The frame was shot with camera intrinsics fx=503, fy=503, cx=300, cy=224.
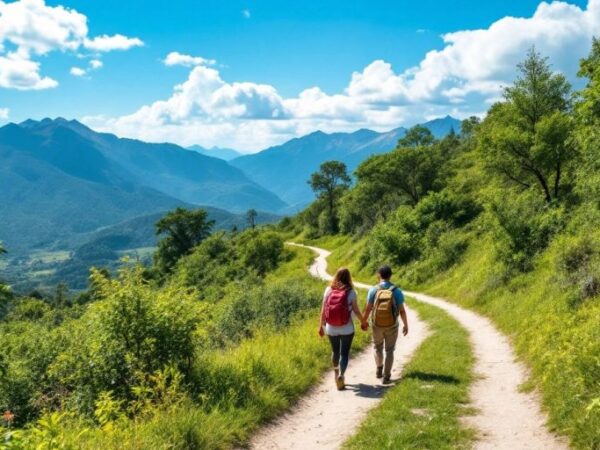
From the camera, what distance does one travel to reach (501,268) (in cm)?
2378

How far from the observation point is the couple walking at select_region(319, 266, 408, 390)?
11188 mm

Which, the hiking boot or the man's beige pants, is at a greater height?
the man's beige pants

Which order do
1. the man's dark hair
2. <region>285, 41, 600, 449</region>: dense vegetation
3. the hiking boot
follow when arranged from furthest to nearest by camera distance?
1. the man's dark hair
2. the hiking boot
3. <region>285, 41, 600, 449</region>: dense vegetation

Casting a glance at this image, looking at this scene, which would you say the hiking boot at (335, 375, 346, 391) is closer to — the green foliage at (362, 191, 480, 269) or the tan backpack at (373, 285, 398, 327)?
the tan backpack at (373, 285, 398, 327)

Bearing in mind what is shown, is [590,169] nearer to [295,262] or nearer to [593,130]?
[593,130]

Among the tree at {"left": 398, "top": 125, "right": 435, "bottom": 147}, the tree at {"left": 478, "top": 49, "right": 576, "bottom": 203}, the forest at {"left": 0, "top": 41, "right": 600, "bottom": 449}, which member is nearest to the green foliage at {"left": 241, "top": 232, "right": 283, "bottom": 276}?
the forest at {"left": 0, "top": 41, "right": 600, "bottom": 449}

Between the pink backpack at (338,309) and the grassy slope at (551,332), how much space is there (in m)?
4.14

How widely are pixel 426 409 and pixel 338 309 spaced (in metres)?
2.79

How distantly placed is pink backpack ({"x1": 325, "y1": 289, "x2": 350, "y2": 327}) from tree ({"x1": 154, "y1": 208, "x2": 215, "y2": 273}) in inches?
3766

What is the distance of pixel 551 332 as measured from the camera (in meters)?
12.7

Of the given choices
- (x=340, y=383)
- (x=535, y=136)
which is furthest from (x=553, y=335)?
(x=535, y=136)

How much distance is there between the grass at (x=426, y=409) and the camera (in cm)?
804

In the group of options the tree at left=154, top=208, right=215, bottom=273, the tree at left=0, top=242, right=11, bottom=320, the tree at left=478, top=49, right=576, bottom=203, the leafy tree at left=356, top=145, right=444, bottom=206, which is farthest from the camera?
the tree at left=154, top=208, right=215, bottom=273

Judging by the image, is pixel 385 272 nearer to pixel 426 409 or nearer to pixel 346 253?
pixel 426 409
